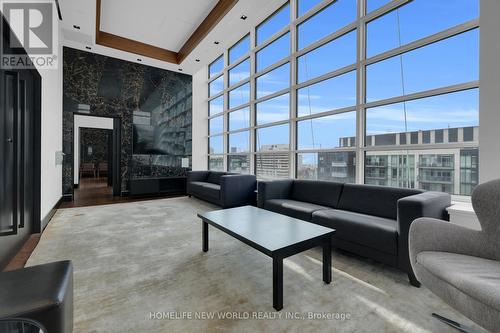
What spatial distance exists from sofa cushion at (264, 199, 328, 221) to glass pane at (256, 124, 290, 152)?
5.03 ft

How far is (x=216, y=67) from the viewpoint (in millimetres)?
7176

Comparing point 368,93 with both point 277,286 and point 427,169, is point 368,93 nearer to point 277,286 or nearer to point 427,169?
point 427,169

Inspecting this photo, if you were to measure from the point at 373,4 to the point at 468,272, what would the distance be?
3602 mm

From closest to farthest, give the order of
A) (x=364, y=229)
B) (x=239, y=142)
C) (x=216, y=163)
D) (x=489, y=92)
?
(x=489, y=92)
(x=364, y=229)
(x=239, y=142)
(x=216, y=163)

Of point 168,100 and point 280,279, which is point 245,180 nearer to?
point 280,279

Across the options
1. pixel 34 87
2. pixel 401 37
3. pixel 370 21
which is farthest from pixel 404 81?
pixel 34 87

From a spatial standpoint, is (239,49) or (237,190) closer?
(237,190)

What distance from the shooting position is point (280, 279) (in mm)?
1582

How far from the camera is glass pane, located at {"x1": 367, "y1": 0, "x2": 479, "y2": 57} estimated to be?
2512 millimetres

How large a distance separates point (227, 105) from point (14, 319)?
6.09 m

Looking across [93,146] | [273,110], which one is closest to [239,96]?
[273,110]

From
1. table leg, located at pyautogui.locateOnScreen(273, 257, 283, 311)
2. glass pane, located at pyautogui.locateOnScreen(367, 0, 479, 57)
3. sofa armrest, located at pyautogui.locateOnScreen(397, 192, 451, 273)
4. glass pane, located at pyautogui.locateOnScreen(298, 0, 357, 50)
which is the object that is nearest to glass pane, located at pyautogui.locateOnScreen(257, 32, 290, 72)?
glass pane, located at pyautogui.locateOnScreen(298, 0, 357, 50)

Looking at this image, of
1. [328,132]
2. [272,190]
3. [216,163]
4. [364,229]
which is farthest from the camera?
[216,163]

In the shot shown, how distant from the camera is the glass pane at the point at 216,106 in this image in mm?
6895
